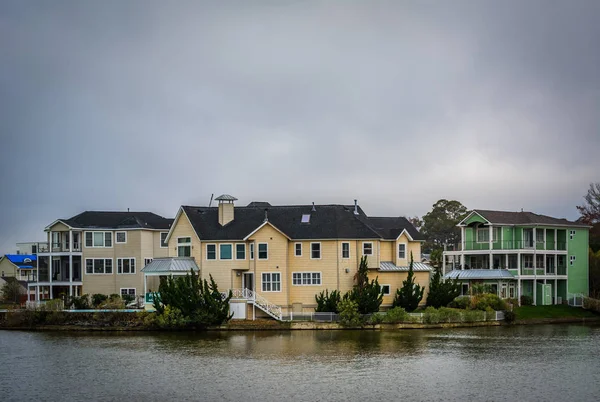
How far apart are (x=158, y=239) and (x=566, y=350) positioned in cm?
4382

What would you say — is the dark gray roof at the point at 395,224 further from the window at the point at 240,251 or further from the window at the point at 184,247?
the window at the point at 184,247

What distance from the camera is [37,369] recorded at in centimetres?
4688

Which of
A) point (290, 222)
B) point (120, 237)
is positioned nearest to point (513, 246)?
point (290, 222)

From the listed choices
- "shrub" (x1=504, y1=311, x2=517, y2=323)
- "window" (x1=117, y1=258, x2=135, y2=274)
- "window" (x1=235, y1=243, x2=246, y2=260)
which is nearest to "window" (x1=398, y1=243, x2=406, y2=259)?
"shrub" (x1=504, y1=311, x2=517, y2=323)

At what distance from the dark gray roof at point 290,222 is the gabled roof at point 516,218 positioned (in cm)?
1327

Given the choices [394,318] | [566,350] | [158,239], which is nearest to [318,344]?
[394,318]

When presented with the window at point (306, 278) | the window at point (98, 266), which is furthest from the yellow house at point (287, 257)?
the window at point (98, 266)

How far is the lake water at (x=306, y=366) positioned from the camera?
39438mm

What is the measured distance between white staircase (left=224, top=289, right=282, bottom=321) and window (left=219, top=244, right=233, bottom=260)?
338cm

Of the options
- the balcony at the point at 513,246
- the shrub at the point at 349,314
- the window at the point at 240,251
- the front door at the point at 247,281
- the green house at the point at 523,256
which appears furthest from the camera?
the balcony at the point at 513,246

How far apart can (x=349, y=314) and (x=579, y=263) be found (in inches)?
1212

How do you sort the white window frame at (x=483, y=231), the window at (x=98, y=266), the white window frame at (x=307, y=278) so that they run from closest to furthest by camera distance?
the white window frame at (x=307, y=278), the window at (x=98, y=266), the white window frame at (x=483, y=231)

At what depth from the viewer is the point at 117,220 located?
83500mm

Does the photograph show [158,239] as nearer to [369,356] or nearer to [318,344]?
[318,344]
